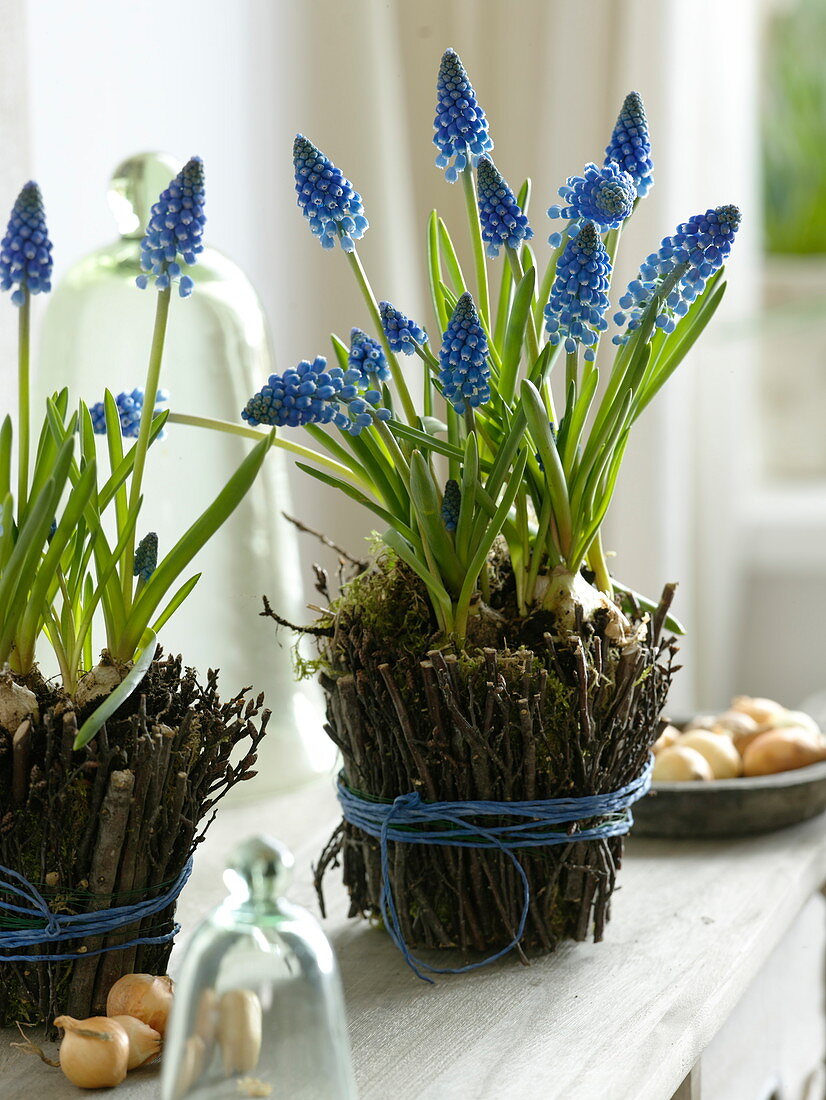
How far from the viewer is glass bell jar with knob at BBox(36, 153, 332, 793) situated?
86 cm

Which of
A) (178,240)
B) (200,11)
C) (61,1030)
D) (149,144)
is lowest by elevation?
(61,1030)

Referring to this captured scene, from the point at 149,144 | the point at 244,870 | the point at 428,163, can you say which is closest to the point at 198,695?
the point at 244,870

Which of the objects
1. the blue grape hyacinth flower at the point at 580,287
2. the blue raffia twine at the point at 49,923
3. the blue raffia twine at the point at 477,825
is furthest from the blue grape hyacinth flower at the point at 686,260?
the blue raffia twine at the point at 49,923

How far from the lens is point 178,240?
49 centimetres

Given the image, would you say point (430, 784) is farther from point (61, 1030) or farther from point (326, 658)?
point (61, 1030)

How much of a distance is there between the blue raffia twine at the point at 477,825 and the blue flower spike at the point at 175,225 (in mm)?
266

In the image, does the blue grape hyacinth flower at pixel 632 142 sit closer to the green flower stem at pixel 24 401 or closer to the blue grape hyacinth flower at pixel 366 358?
the blue grape hyacinth flower at pixel 366 358

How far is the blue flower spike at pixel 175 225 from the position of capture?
1.56ft

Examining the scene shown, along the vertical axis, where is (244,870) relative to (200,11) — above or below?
below

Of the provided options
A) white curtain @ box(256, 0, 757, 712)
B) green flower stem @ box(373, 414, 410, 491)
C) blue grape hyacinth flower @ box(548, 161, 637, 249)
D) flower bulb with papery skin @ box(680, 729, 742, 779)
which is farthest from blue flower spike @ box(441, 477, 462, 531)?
white curtain @ box(256, 0, 757, 712)

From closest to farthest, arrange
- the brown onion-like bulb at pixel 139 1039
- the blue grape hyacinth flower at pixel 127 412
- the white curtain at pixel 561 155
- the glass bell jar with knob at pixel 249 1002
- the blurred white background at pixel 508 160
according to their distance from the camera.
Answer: the glass bell jar with knob at pixel 249 1002
the brown onion-like bulb at pixel 139 1039
the blue grape hyacinth flower at pixel 127 412
the blurred white background at pixel 508 160
the white curtain at pixel 561 155

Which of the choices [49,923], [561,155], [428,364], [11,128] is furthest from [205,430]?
[561,155]

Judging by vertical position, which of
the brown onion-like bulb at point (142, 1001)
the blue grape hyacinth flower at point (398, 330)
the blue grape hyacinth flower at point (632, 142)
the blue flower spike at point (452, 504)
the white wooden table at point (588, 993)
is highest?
the blue grape hyacinth flower at point (632, 142)

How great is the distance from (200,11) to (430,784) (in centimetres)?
82
